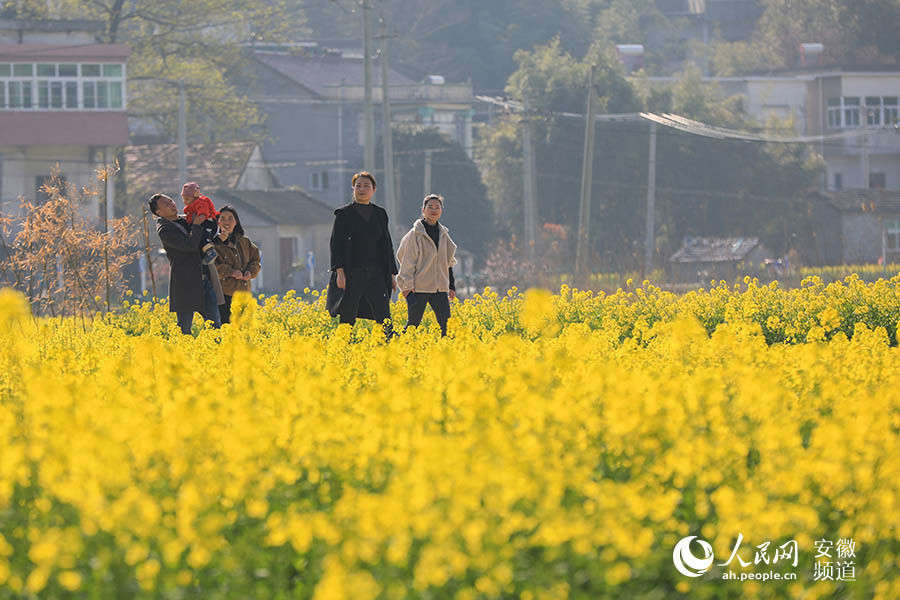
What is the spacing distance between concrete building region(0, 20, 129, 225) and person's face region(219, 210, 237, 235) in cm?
3286

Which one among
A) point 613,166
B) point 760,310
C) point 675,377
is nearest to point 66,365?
point 675,377

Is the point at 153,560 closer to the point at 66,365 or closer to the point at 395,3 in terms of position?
the point at 66,365

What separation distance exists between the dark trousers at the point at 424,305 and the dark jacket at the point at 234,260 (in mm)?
1390

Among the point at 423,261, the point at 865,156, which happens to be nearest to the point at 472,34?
the point at 865,156

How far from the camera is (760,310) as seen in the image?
16328 mm

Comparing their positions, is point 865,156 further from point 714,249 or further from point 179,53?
point 179,53

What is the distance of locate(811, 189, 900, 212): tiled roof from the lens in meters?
55.4

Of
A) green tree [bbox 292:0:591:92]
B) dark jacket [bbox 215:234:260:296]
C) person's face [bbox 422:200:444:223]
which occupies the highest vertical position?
green tree [bbox 292:0:591:92]

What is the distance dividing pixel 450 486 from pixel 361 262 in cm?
765

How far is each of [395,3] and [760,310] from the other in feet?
192

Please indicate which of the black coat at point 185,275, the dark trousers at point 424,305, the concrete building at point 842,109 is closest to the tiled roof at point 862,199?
the concrete building at point 842,109

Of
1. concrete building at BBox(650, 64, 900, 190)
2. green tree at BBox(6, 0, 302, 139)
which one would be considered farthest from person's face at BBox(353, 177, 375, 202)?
concrete building at BBox(650, 64, 900, 190)

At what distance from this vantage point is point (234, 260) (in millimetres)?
13500

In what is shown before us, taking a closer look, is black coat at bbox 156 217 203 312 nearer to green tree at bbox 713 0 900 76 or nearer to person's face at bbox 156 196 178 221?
person's face at bbox 156 196 178 221
